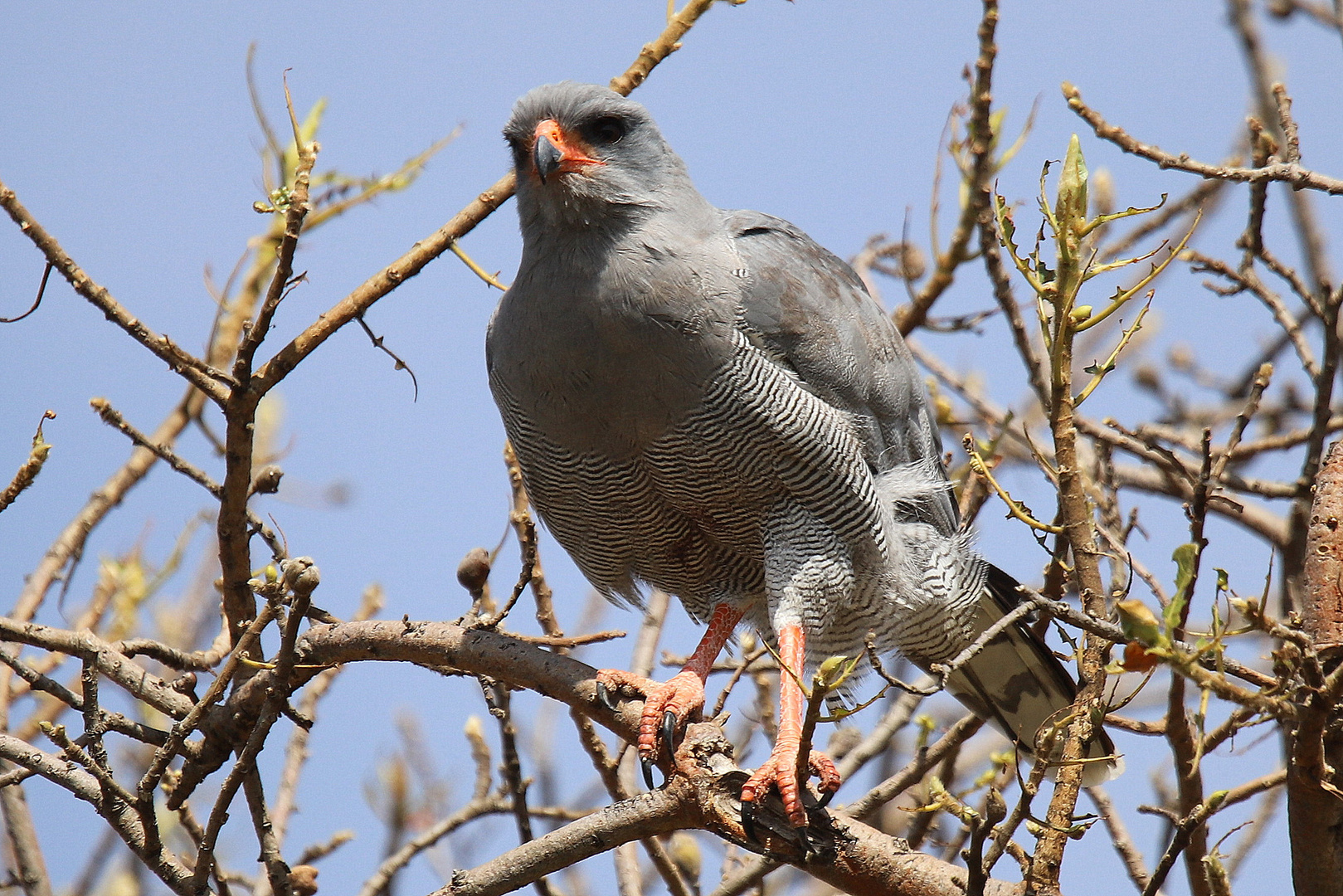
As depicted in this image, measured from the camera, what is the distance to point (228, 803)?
3053 mm

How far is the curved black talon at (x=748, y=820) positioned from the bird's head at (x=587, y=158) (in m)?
2.01

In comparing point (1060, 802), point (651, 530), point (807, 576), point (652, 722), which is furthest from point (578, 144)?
point (1060, 802)

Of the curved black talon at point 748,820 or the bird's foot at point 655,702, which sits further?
the bird's foot at point 655,702

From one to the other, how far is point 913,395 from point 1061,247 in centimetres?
251

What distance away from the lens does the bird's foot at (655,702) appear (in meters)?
3.72

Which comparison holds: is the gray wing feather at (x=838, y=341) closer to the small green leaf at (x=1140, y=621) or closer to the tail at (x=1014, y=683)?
the tail at (x=1014, y=683)

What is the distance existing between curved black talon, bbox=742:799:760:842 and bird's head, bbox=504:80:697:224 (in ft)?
6.60

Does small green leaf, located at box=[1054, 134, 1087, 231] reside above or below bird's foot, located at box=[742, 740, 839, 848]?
above

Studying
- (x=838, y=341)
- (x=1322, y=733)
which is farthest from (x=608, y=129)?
(x=1322, y=733)

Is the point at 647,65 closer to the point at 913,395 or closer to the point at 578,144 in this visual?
the point at 578,144

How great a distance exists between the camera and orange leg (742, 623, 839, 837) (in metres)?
3.08

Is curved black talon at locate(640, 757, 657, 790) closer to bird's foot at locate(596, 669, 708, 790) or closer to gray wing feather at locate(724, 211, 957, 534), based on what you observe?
bird's foot at locate(596, 669, 708, 790)

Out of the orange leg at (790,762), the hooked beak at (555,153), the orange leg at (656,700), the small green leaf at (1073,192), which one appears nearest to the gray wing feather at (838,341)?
the hooked beak at (555,153)

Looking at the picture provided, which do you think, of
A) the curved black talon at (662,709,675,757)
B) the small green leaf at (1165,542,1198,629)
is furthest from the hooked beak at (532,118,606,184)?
the small green leaf at (1165,542,1198,629)
